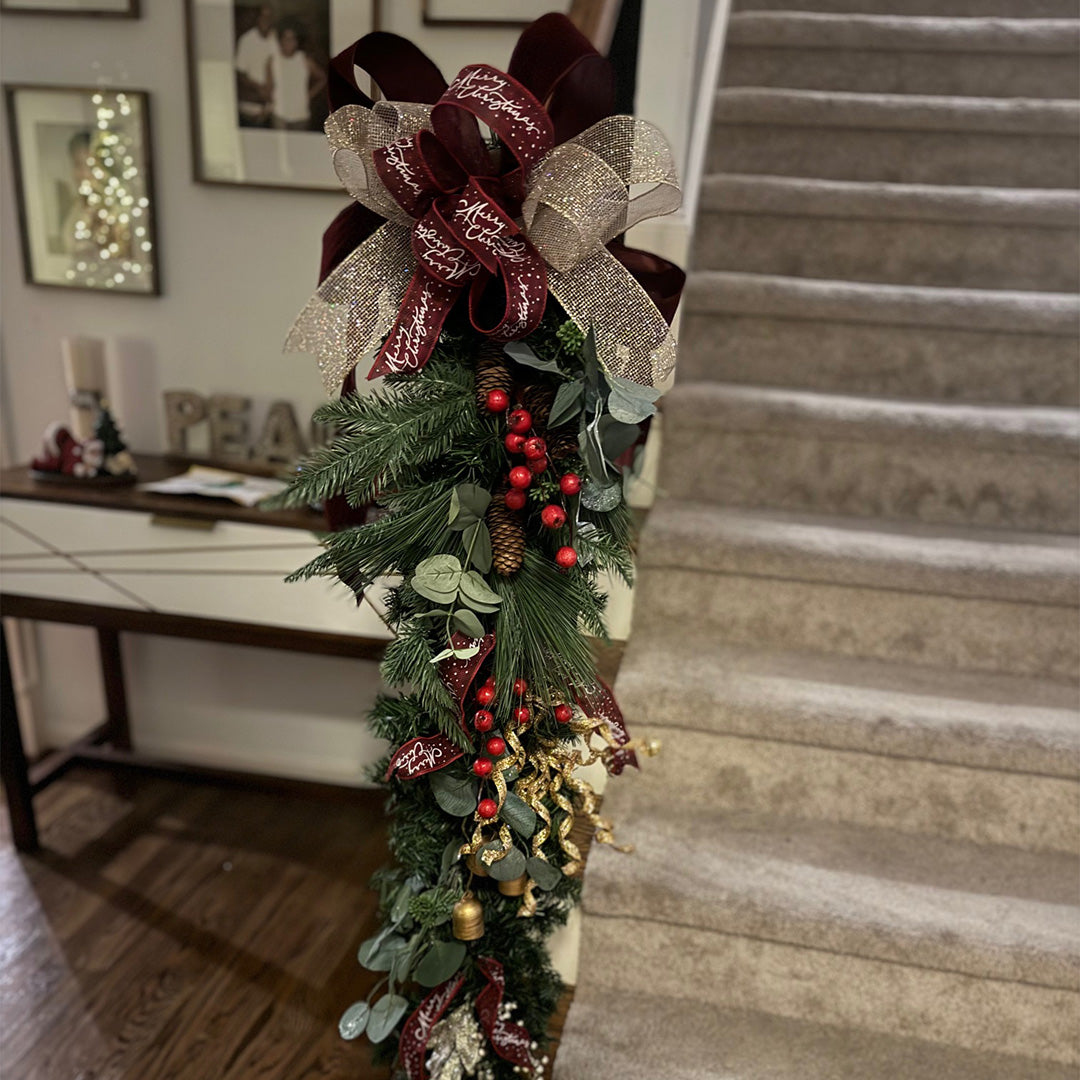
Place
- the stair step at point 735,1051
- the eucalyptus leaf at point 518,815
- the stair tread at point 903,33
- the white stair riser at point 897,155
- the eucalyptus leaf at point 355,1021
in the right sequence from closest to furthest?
the eucalyptus leaf at point 518,815
the eucalyptus leaf at point 355,1021
the stair step at point 735,1051
the white stair riser at point 897,155
the stair tread at point 903,33

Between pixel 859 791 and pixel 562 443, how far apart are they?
0.83 meters

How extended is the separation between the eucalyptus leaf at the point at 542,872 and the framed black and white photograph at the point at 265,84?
1.63 m

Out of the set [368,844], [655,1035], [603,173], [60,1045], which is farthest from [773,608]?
[60,1045]

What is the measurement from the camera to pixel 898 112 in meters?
2.16

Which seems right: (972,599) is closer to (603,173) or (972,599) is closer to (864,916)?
(864,916)

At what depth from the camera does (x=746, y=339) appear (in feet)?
6.14

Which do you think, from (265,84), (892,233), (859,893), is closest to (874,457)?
(892,233)

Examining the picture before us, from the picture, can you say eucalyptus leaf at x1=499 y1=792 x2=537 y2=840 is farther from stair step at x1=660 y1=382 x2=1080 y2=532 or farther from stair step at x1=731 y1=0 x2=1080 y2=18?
stair step at x1=731 y1=0 x2=1080 y2=18

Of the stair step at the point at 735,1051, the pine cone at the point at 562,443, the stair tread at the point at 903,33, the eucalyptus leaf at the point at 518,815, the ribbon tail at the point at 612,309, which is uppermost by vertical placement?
the stair tread at the point at 903,33

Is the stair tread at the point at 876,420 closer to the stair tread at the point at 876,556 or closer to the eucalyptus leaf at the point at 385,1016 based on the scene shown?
the stair tread at the point at 876,556

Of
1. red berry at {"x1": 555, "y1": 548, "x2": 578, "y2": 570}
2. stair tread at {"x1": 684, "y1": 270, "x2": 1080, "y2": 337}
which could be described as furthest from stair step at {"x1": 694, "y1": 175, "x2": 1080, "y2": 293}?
red berry at {"x1": 555, "y1": 548, "x2": 578, "y2": 570}

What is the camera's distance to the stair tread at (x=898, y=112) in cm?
210

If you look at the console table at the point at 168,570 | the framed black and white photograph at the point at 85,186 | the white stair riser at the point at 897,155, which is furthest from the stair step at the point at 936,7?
the console table at the point at 168,570

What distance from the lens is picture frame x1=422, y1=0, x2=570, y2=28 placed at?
1.88m
